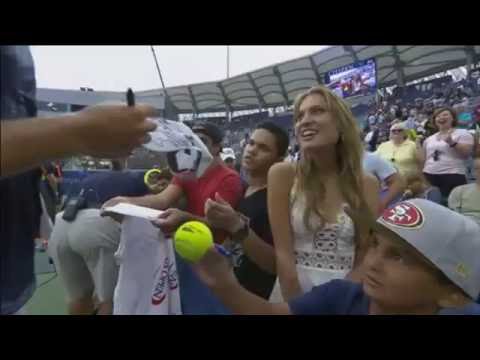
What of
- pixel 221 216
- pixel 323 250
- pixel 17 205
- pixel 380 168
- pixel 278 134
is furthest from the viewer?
pixel 380 168

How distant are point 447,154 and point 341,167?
11.4 ft

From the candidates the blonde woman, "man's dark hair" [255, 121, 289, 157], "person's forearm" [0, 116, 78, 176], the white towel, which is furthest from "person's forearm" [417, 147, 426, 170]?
"person's forearm" [0, 116, 78, 176]

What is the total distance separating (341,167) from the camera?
177cm

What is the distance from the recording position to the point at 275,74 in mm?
25328

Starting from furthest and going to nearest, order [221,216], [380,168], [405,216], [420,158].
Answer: [420,158] → [380,168] → [221,216] → [405,216]

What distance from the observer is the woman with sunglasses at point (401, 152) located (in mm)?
4766

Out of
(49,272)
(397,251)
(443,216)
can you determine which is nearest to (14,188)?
(397,251)

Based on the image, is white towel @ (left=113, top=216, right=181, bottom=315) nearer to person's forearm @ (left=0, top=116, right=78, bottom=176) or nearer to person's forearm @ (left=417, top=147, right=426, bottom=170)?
person's forearm @ (left=0, top=116, right=78, bottom=176)

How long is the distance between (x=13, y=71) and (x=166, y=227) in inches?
23.7

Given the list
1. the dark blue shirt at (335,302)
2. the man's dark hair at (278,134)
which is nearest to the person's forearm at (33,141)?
the dark blue shirt at (335,302)

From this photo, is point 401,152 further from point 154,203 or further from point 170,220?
point 170,220

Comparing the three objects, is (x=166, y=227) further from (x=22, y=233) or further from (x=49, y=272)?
(x=49, y=272)

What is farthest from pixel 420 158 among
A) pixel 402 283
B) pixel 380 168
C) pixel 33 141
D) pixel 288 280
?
pixel 33 141

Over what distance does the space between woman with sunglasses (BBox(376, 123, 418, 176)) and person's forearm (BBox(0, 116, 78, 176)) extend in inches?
172
